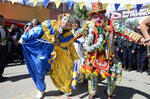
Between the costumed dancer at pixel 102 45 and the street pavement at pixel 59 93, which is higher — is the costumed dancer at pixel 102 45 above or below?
above

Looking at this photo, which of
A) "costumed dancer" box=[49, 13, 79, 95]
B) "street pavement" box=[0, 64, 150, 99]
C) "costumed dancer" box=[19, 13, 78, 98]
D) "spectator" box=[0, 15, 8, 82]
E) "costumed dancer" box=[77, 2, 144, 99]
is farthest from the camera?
"spectator" box=[0, 15, 8, 82]

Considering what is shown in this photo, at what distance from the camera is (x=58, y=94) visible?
3541 mm

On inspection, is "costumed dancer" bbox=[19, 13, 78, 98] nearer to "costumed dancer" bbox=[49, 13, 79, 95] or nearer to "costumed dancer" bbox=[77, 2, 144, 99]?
"costumed dancer" bbox=[49, 13, 79, 95]

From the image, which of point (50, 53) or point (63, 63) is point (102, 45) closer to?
point (63, 63)

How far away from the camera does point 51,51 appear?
10.6 feet

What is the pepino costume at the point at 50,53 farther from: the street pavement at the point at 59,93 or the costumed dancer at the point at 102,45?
the costumed dancer at the point at 102,45

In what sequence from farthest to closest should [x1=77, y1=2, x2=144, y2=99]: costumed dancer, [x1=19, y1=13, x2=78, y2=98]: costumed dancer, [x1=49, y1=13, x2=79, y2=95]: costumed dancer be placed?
[x1=49, y1=13, x2=79, y2=95]: costumed dancer
[x1=19, y1=13, x2=78, y2=98]: costumed dancer
[x1=77, y1=2, x2=144, y2=99]: costumed dancer

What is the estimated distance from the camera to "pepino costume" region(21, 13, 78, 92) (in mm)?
3117

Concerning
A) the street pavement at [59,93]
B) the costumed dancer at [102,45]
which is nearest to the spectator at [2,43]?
the street pavement at [59,93]

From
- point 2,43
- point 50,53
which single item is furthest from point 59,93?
point 2,43

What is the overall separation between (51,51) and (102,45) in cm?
114

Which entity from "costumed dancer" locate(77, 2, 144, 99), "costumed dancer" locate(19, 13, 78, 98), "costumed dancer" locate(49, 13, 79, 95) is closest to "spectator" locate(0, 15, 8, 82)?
"costumed dancer" locate(19, 13, 78, 98)

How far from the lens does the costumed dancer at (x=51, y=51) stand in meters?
3.11

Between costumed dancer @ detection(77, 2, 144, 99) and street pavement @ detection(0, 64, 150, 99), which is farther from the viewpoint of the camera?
street pavement @ detection(0, 64, 150, 99)
